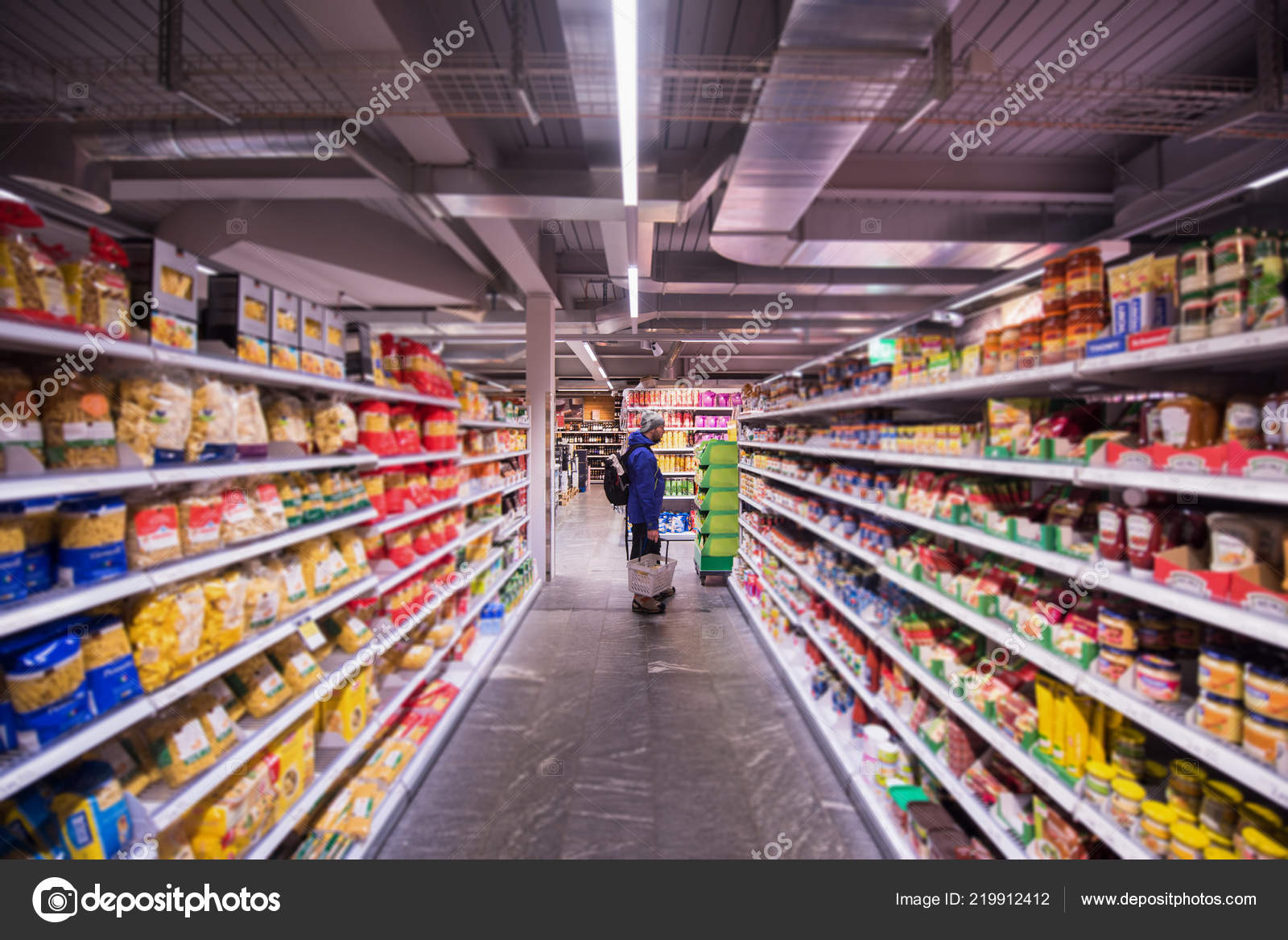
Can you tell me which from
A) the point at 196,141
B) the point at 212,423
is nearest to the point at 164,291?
the point at 212,423

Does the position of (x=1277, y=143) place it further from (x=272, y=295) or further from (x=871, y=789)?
(x=272, y=295)

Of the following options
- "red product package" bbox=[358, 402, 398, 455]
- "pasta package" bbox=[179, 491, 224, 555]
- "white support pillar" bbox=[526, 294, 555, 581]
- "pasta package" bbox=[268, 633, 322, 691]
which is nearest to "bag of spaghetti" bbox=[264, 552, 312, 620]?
"pasta package" bbox=[268, 633, 322, 691]

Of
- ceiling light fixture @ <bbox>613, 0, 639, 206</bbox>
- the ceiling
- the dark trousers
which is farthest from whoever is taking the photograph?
the dark trousers

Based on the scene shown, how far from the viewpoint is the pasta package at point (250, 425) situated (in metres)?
1.92

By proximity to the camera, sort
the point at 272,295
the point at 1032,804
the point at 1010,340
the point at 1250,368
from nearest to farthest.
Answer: the point at 1250,368, the point at 1032,804, the point at 1010,340, the point at 272,295

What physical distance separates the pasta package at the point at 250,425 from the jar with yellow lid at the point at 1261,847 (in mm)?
2994

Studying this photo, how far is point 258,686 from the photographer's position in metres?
1.96

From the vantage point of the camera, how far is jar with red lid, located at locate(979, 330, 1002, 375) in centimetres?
A: 191

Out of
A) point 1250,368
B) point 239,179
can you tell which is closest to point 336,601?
point 1250,368

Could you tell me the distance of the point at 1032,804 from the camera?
1.77 m

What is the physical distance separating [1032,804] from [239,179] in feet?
19.2

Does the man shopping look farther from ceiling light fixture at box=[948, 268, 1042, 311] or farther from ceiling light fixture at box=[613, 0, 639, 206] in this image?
ceiling light fixture at box=[948, 268, 1042, 311]

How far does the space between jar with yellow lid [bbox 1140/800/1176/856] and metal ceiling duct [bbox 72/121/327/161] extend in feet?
14.5

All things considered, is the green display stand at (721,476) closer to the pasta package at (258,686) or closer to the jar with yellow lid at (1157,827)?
the pasta package at (258,686)
